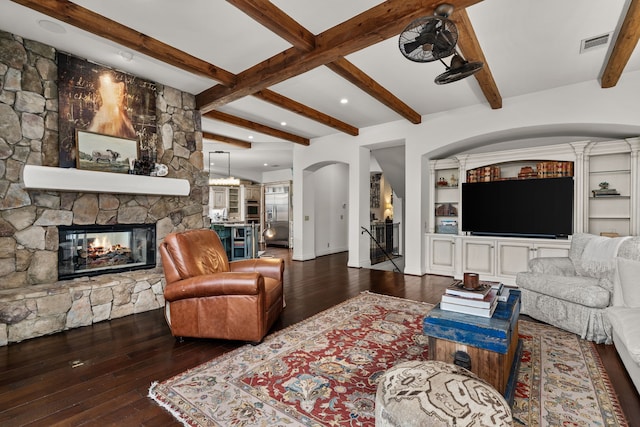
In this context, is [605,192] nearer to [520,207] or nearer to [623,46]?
[520,207]

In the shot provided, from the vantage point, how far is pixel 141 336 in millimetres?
2898

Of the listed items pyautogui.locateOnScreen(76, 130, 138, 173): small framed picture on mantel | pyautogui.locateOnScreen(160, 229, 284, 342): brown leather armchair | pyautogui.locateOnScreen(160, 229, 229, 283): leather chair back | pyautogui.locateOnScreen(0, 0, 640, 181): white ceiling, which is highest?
pyautogui.locateOnScreen(0, 0, 640, 181): white ceiling

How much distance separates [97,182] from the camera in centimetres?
337

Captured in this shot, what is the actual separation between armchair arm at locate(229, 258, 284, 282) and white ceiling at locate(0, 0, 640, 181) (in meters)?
2.32

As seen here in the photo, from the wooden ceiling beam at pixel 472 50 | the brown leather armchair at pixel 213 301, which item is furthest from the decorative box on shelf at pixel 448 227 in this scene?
the brown leather armchair at pixel 213 301

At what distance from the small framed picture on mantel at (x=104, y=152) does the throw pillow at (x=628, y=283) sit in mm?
5068

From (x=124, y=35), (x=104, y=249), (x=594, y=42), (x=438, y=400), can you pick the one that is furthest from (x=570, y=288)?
(x=104, y=249)

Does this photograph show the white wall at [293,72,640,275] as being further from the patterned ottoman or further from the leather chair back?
the patterned ottoman

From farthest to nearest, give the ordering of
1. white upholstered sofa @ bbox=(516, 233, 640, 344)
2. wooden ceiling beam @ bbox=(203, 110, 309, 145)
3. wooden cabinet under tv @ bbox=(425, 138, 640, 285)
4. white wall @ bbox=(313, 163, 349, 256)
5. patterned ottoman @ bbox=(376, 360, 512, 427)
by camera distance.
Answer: white wall @ bbox=(313, 163, 349, 256) < wooden ceiling beam @ bbox=(203, 110, 309, 145) < wooden cabinet under tv @ bbox=(425, 138, 640, 285) < white upholstered sofa @ bbox=(516, 233, 640, 344) < patterned ottoman @ bbox=(376, 360, 512, 427)

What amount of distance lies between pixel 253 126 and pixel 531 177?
4.82m

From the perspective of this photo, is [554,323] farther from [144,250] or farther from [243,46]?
[144,250]

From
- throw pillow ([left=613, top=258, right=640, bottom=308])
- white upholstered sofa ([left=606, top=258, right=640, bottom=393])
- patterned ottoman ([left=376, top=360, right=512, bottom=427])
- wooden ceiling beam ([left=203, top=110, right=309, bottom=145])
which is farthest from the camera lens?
wooden ceiling beam ([left=203, top=110, right=309, bottom=145])

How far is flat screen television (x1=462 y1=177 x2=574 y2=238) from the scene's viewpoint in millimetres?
4477

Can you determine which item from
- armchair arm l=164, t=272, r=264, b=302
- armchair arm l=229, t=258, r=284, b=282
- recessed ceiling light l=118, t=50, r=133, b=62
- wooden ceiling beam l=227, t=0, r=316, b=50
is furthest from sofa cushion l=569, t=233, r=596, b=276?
recessed ceiling light l=118, t=50, r=133, b=62
